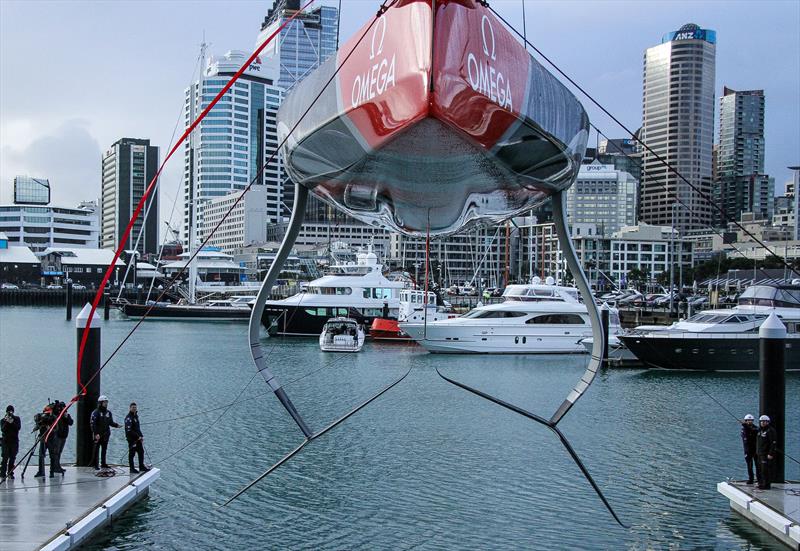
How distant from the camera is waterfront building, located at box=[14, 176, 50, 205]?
5901 inches

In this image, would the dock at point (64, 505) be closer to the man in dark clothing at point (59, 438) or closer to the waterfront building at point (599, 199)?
the man in dark clothing at point (59, 438)

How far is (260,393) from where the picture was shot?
1024 inches

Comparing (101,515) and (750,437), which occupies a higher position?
(750,437)

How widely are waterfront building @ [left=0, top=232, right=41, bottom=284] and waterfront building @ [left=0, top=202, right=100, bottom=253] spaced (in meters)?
18.2

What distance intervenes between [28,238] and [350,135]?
5872 inches

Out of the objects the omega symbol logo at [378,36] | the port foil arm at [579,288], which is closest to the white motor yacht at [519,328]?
the port foil arm at [579,288]

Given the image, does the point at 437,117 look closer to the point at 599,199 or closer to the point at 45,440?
the point at 45,440

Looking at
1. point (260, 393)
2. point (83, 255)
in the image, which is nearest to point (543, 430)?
point (260, 393)

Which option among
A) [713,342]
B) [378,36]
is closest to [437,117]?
[378,36]

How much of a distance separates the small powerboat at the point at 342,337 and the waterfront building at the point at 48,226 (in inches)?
4302

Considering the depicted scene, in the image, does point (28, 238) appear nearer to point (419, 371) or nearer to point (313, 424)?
point (419, 371)

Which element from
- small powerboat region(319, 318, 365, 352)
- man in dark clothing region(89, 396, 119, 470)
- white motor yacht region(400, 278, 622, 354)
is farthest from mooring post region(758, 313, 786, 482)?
small powerboat region(319, 318, 365, 352)

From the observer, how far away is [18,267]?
11925 centimetres

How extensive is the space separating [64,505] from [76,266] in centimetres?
11916
